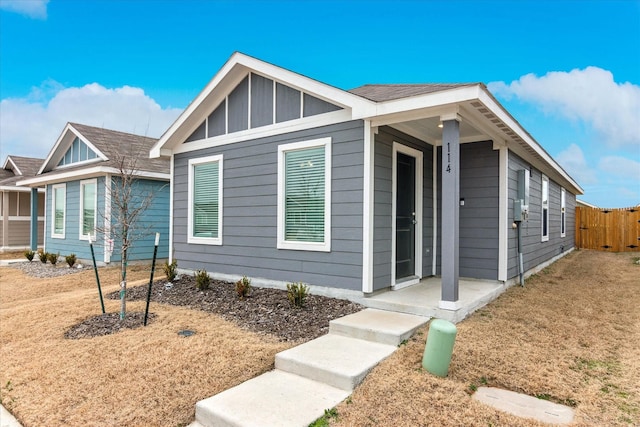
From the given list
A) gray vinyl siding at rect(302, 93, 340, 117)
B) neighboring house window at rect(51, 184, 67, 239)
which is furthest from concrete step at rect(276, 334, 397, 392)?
neighboring house window at rect(51, 184, 67, 239)

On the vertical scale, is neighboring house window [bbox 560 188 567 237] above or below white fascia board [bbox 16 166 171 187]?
below

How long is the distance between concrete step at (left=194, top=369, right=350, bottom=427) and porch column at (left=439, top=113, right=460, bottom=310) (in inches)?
80.5

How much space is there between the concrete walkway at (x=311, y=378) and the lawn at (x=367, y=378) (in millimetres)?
133

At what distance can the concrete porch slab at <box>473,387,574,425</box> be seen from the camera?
2447 mm

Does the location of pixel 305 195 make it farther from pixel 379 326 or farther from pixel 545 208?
pixel 545 208

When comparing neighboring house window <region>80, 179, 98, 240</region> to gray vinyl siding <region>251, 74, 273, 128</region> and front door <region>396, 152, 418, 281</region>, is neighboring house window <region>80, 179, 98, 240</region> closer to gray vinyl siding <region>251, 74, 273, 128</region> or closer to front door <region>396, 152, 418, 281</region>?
gray vinyl siding <region>251, 74, 273, 128</region>

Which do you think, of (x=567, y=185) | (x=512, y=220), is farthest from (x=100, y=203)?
(x=567, y=185)

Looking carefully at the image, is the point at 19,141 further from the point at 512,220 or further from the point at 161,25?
the point at 512,220

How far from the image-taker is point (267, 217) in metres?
6.22

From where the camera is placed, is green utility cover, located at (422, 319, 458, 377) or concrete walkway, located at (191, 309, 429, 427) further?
green utility cover, located at (422, 319, 458, 377)

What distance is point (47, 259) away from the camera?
1113 cm

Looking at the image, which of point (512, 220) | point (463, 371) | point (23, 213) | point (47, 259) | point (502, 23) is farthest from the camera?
point (23, 213)

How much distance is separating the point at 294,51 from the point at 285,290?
11.0 meters

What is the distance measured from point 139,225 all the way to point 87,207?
78.4 inches
